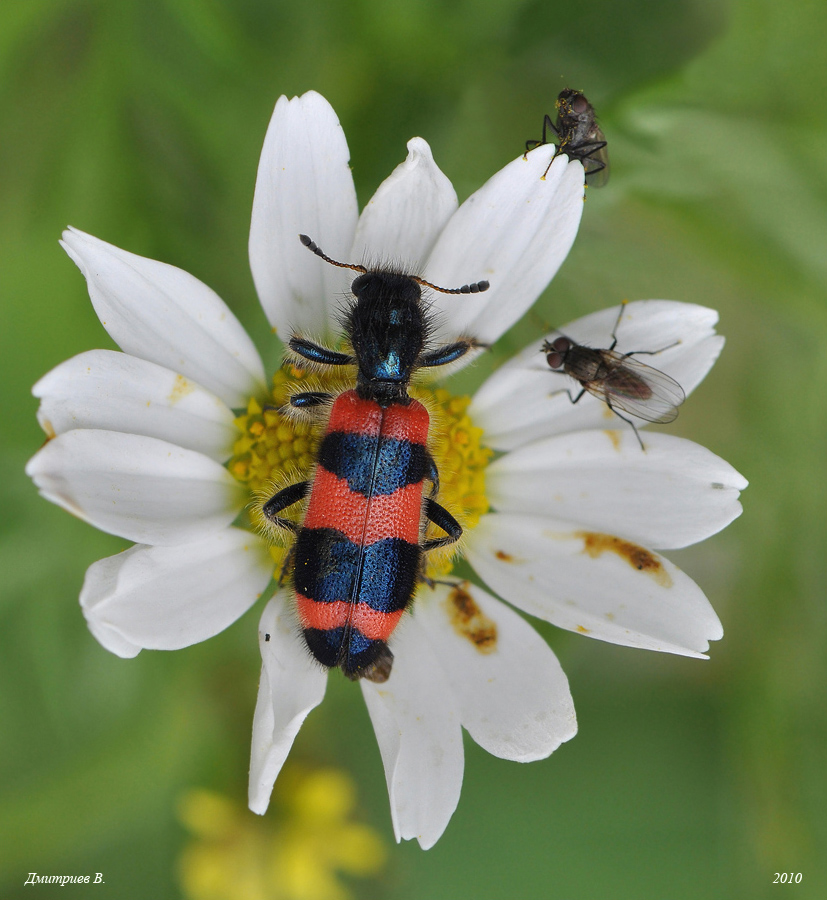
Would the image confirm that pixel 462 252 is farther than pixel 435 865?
No

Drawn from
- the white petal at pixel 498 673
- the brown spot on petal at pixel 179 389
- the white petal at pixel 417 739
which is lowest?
the white petal at pixel 417 739

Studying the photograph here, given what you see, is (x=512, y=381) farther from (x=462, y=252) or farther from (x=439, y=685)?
(x=439, y=685)

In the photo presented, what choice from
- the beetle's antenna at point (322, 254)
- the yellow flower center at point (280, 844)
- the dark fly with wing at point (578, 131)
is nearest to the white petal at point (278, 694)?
the beetle's antenna at point (322, 254)

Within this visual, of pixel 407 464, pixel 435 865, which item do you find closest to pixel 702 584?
pixel 435 865

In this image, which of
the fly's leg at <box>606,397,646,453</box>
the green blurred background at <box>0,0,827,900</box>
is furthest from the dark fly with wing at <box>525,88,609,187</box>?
the fly's leg at <box>606,397,646,453</box>

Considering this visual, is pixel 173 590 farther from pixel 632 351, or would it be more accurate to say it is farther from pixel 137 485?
pixel 632 351

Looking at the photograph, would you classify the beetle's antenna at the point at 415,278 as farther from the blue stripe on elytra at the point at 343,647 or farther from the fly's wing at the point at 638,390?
the blue stripe on elytra at the point at 343,647

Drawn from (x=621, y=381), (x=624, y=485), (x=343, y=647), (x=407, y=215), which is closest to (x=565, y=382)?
(x=621, y=381)

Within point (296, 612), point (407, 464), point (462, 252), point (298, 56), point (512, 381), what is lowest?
point (296, 612)
